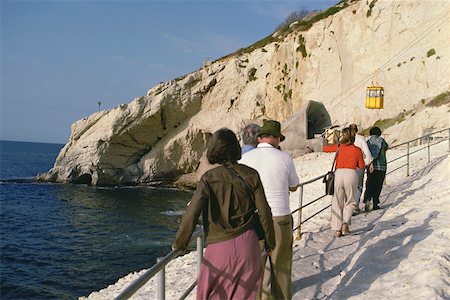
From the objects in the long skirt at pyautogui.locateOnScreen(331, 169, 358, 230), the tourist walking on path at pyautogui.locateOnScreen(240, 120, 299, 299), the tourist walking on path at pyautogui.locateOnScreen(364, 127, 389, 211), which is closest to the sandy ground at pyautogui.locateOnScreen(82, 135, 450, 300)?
the long skirt at pyautogui.locateOnScreen(331, 169, 358, 230)

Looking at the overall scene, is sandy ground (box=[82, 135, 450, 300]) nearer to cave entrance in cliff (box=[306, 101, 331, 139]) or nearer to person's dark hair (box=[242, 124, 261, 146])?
person's dark hair (box=[242, 124, 261, 146])

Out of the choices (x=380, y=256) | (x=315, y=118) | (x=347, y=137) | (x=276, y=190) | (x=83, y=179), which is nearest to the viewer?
(x=276, y=190)

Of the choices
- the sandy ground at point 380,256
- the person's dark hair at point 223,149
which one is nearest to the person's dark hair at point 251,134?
the person's dark hair at point 223,149

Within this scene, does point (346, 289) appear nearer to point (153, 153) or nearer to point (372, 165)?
point (372, 165)

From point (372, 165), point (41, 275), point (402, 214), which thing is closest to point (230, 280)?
point (402, 214)

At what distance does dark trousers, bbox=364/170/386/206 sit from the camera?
9.41m

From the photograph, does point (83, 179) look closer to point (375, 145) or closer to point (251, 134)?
point (375, 145)

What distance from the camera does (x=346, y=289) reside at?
5137mm

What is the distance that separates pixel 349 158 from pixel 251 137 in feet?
10.7

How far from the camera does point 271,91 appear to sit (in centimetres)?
3625

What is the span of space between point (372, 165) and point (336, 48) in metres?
25.5

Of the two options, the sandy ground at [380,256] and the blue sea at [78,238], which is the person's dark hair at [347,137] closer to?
the sandy ground at [380,256]

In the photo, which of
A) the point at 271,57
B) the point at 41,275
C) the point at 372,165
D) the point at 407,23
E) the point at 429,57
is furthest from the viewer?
the point at 271,57

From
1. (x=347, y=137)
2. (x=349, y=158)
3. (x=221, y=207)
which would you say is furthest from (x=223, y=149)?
(x=347, y=137)
